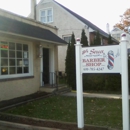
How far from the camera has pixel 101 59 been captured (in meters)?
4.89

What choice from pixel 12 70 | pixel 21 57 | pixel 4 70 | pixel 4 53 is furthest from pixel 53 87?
pixel 4 53

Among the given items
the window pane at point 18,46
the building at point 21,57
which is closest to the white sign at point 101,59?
the building at point 21,57

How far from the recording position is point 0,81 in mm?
8156

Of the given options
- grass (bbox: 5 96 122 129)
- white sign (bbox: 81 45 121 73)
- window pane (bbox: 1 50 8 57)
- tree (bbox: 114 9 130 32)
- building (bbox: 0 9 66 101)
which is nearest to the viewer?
white sign (bbox: 81 45 121 73)

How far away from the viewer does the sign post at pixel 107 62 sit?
177 inches

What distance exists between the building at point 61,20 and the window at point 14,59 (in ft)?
32.4

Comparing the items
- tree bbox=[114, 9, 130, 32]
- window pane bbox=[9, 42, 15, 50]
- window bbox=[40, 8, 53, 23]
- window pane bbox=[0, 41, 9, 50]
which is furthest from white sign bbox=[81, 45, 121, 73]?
tree bbox=[114, 9, 130, 32]

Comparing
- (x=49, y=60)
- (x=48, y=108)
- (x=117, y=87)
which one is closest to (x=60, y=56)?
(x=49, y=60)

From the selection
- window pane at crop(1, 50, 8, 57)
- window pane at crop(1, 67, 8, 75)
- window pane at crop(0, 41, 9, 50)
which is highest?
window pane at crop(0, 41, 9, 50)

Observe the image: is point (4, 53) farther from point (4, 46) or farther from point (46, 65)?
point (46, 65)

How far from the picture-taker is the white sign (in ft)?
15.4

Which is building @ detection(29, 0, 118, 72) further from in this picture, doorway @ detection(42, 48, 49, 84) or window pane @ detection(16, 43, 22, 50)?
window pane @ detection(16, 43, 22, 50)

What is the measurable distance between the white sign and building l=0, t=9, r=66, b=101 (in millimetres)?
3814

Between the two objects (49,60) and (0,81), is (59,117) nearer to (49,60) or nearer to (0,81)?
(0,81)
